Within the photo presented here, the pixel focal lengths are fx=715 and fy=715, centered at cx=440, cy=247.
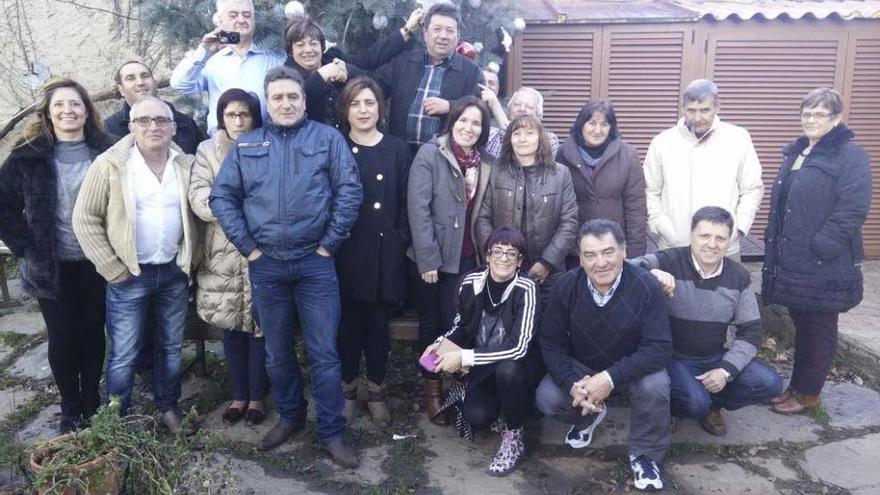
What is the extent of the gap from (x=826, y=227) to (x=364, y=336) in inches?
100

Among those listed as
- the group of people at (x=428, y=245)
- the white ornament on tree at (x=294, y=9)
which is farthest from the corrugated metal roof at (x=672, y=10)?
the group of people at (x=428, y=245)

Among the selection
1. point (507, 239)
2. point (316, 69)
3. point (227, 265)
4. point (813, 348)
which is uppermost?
point (316, 69)

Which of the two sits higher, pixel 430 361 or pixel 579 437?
pixel 430 361

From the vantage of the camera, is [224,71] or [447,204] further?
[224,71]

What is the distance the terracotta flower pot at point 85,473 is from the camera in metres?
2.55

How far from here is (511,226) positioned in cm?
388

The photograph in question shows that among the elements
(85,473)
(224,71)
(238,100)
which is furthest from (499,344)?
(224,71)

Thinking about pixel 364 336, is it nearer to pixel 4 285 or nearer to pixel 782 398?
pixel 782 398

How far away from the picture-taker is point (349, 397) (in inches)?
160

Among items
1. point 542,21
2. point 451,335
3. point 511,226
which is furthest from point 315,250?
point 542,21

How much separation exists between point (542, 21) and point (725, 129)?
2640 mm

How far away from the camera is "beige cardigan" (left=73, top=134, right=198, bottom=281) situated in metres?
3.41

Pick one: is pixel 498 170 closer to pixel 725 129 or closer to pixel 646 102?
pixel 725 129

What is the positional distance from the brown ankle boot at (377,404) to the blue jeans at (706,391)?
A: 1.55 metres
